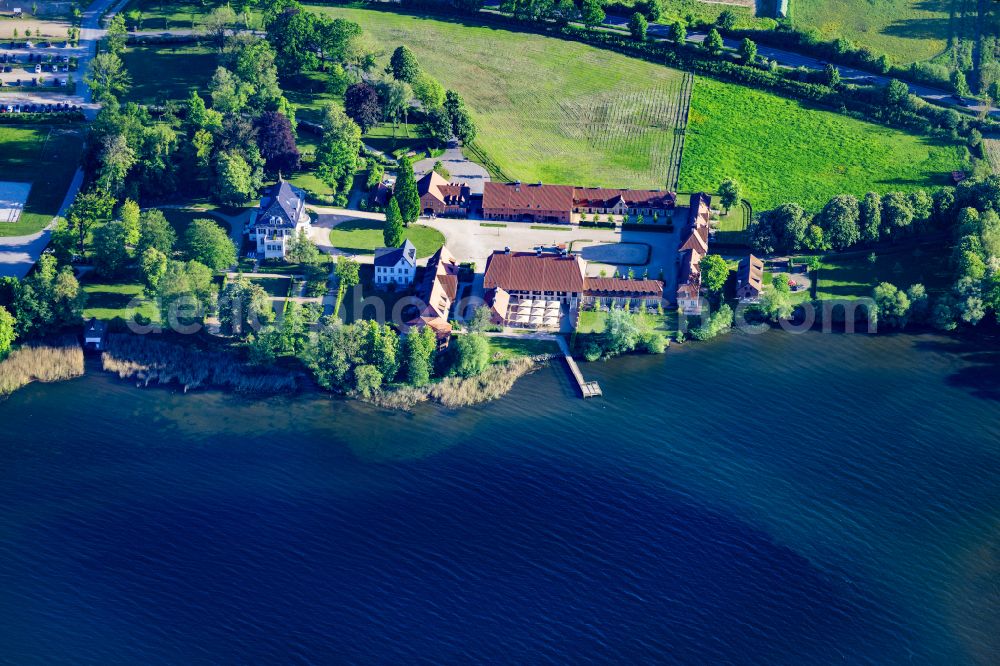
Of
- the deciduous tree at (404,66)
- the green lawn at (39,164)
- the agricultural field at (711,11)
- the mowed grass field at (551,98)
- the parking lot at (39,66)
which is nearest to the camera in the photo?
the green lawn at (39,164)

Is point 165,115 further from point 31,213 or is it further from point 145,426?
point 145,426

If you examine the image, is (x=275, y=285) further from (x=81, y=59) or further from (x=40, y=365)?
(x=81, y=59)

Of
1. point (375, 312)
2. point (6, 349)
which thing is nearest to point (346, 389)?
point (375, 312)

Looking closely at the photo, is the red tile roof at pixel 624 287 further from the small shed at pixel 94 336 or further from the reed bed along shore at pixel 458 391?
the small shed at pixel 94 336

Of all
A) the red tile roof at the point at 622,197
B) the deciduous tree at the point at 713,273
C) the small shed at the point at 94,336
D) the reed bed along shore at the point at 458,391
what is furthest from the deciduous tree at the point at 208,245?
the deciduous tree at the point at 713,273

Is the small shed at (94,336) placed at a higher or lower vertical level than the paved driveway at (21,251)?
lower

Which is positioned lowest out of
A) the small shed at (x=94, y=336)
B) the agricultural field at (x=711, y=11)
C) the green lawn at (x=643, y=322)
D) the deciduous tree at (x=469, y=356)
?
the small shed at (x=94, y=336)
